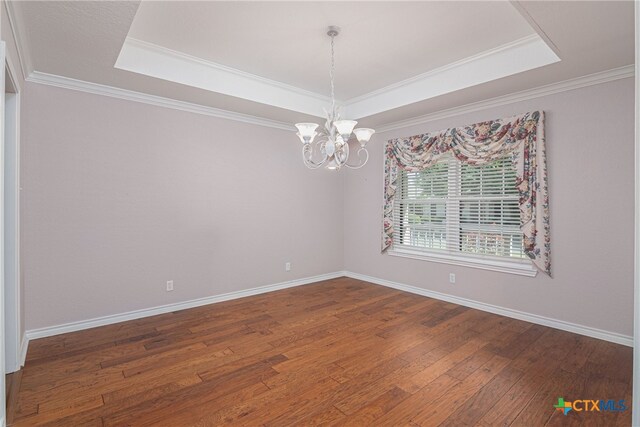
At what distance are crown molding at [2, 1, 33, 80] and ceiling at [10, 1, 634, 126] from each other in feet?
0.08

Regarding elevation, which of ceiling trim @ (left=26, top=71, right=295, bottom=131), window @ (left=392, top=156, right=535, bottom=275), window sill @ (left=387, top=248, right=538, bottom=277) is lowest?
window sill @ (left=387, top=248, right=538, bottom=277)

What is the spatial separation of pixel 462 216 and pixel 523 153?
1059 mm

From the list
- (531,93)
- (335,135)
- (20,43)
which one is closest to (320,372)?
(335,135)

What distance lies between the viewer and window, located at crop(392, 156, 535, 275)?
3.79m

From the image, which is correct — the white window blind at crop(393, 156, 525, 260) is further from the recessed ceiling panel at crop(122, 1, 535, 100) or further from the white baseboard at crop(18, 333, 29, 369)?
the white baseboard at crop(18, 333, 29, 369)

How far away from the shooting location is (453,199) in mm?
4316

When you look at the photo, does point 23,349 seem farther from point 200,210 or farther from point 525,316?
point 525,316

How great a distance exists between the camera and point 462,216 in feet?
14.0

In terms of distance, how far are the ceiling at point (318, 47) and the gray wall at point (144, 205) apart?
0.40 meters

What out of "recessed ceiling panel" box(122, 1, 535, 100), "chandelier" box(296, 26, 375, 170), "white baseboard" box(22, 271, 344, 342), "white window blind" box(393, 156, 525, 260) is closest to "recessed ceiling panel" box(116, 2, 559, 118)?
"recessed ceiling panel" box(122, 1, 535, 100)

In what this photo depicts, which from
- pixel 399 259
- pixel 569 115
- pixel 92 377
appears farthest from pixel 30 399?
pixel 569 115

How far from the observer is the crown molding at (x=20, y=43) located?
2.03 meters

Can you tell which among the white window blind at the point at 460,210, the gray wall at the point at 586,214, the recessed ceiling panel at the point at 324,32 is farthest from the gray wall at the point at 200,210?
the recessed ceiling panel at the point at 324,32

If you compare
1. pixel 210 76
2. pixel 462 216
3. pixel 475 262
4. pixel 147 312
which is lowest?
pixel 147 312
